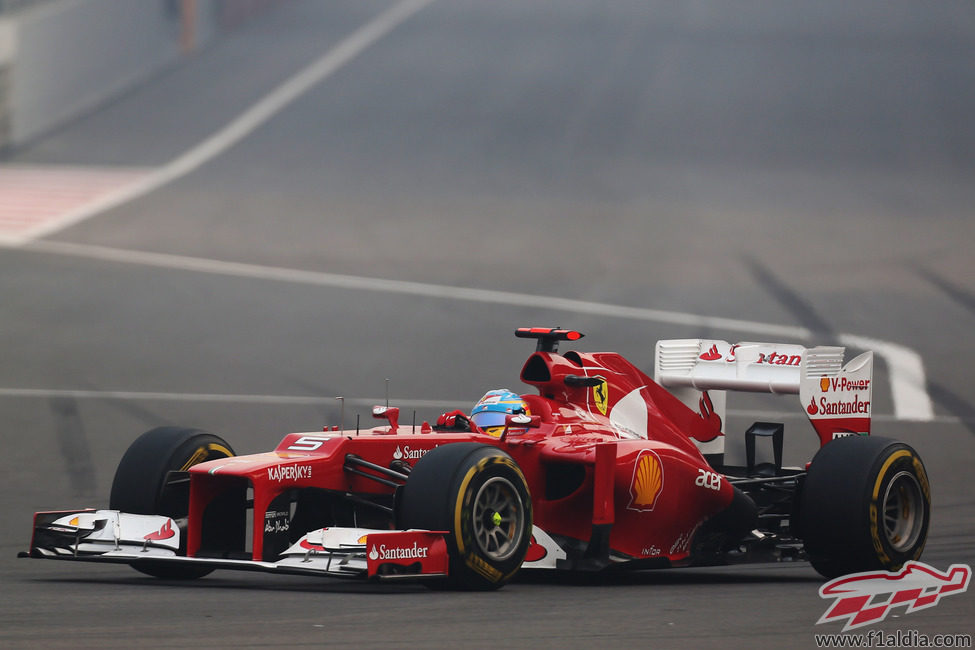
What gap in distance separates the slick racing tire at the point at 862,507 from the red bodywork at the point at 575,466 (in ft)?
2.30

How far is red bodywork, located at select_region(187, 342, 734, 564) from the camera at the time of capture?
1099 centimetres

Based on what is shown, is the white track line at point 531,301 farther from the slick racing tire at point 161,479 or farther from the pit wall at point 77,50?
the slick racing tire at point 161,479

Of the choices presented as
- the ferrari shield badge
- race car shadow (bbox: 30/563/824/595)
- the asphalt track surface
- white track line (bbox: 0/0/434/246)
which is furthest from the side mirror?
white track line (bbox: 0/0/434/246)

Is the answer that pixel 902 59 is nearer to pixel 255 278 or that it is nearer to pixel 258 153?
pixel 258 153

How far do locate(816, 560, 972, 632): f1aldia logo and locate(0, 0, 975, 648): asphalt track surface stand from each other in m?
0.22

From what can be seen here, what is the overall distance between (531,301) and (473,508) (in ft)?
57.0

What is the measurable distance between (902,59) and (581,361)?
33.7 metres

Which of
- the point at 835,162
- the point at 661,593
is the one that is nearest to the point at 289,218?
the point at 835,162

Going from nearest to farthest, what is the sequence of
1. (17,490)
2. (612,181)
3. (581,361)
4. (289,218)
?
(581,361), (17,490), (289,218), (612,181)

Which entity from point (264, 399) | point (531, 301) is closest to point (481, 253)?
point (531, 301)

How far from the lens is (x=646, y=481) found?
11969 mm

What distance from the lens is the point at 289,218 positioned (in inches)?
1292

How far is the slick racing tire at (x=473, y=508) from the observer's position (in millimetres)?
10367

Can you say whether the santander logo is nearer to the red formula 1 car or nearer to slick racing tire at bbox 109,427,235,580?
the red formula 1 car
